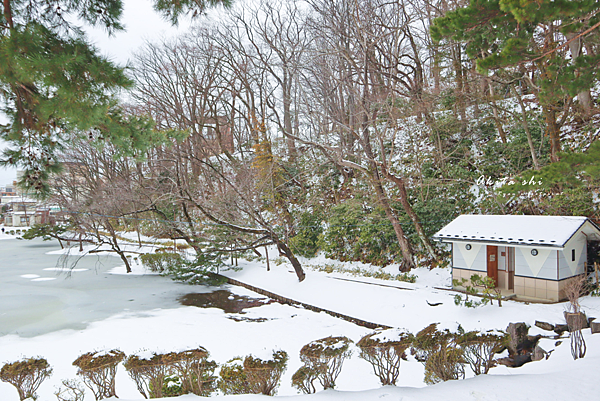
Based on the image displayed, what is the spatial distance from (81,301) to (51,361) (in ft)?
16.7

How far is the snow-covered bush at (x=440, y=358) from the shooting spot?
3.96 metres

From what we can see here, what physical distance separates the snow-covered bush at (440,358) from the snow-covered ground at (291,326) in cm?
26

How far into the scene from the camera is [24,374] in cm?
351

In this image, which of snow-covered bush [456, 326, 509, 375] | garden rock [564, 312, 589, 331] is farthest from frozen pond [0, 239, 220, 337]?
garden rock [564, 312, 589, 331]

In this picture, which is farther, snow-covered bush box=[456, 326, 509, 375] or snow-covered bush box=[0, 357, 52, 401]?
snow-covered bush box=[456, 326, 509, 375]

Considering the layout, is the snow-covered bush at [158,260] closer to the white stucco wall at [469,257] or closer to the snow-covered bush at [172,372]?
the white stucco wall at [469,257]

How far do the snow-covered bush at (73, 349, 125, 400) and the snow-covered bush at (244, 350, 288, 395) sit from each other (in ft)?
4.56

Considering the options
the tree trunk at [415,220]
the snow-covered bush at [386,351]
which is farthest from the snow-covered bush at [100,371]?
the tree trunk at [415,220]

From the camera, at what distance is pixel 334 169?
14.6 metres

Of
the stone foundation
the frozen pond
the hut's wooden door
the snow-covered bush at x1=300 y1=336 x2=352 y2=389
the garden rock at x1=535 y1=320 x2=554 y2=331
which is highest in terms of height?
the hut's wooden door

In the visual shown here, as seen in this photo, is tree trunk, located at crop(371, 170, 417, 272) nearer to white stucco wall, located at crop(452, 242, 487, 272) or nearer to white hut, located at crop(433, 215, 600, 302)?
white hut, located at crop(433, 215, 600, 302)

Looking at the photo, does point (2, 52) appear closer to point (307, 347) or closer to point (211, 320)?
point (307, 347)

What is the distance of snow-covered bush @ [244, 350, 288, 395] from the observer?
3580mm

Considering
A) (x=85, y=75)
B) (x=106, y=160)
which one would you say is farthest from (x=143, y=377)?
(x=106, y=160)
